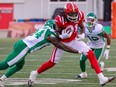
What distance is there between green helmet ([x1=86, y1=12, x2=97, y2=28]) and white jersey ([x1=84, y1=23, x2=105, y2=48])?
113 millimetres

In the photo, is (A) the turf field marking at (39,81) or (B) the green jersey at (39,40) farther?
(A) the turf field marking at (39,81)

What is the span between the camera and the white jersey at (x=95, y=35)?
10312mm

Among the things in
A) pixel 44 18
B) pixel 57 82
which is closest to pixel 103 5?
pixel 44 18

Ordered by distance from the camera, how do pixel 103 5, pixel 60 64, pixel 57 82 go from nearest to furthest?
pixel 57 82 < pixel 60 64 < pixel 103 5

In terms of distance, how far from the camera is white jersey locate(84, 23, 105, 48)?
10.3m

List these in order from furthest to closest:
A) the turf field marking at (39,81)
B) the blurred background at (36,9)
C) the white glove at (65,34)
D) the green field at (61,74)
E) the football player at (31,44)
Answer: the blurred background at (36,9)
the turf field marking at (39,81)
the green field at (61,74)
the white glove at (65,34)
the football player at (31,44)

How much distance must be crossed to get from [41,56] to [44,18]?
16816 millimetres

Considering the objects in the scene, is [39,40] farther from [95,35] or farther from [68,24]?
[95,35]

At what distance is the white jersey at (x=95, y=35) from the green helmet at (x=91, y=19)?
113 mm

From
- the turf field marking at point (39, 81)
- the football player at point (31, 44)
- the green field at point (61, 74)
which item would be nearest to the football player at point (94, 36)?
the green field at point (61, 74)

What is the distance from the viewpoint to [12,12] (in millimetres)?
31547

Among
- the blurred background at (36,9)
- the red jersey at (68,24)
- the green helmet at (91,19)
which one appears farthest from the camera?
the blurred background at (36,9)

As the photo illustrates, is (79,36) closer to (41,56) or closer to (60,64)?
(60,64)

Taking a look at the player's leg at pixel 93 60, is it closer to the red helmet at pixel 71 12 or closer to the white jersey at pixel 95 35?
the red helmet at pixel 71 12
